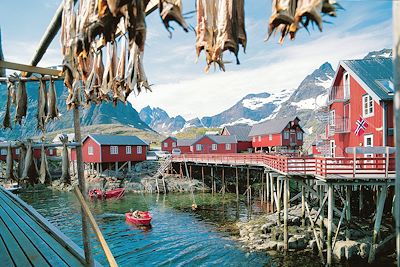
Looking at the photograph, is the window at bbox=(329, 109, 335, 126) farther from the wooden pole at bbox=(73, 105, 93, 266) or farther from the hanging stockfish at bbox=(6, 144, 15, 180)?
the hanging stockfish at bbox=(6, 144, 15, 180)

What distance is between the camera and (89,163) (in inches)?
1975

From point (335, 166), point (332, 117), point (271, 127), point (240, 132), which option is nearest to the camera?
point (335, 166)

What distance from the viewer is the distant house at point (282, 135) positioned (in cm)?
5603

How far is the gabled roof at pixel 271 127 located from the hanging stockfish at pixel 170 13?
184 ft

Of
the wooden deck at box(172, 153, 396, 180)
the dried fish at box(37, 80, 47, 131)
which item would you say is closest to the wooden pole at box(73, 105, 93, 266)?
the dried fish at box(37, 80, 47, 131)

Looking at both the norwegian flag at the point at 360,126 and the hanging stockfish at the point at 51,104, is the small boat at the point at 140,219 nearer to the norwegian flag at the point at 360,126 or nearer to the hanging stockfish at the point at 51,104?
the norwegian flag at the point at 360,126

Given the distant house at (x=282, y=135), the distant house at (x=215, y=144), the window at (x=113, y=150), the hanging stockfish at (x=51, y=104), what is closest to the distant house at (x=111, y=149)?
the window at (x=113, y=150)

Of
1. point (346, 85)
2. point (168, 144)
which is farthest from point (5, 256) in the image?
point (168, 144)

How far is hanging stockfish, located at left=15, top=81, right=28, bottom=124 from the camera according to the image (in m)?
4.93

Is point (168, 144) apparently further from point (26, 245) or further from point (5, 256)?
point (5, 256)

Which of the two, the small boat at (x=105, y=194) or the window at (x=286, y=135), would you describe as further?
the window at (x=286, y=135)

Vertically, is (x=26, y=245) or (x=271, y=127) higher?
(x=271, y=127)

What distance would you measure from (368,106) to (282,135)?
116ft

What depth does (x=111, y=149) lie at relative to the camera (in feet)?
157
